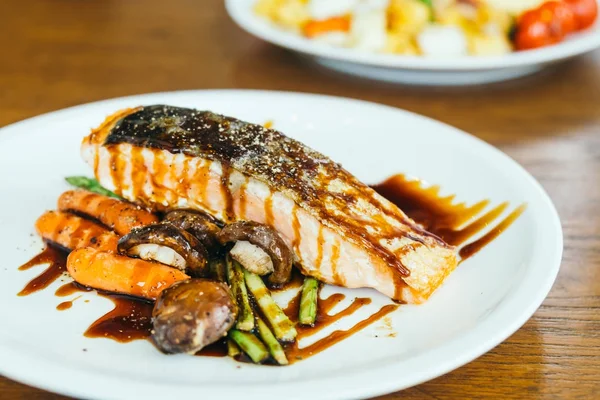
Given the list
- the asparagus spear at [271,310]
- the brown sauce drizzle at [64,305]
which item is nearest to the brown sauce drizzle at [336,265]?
the asparagus spear at [271,310]

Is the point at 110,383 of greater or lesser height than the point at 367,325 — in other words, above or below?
above

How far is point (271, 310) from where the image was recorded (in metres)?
2.29

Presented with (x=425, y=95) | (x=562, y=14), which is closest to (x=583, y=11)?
(x=562, y=14)

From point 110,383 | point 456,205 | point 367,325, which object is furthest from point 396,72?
point 110,383

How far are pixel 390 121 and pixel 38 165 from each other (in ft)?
5.32

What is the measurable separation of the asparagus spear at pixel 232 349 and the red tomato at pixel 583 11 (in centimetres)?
381

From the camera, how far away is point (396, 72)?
14.1ft

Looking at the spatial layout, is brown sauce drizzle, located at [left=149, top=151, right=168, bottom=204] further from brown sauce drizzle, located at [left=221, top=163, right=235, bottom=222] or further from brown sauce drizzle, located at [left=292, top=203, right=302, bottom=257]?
brown sauce drizzle, located at [left=292, top=203, right=302, bottom=257]

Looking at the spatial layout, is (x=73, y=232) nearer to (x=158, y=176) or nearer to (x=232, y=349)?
(x=158, y=176)

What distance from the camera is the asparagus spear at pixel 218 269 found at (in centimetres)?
248

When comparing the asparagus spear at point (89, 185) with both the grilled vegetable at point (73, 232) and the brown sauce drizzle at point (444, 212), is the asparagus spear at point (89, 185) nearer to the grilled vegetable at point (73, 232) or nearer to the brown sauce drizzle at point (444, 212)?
the grilled vegetable at point (73, 232)

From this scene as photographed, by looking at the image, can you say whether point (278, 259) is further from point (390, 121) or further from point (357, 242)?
point (390, 121)

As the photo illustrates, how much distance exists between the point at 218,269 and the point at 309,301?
1.20ft

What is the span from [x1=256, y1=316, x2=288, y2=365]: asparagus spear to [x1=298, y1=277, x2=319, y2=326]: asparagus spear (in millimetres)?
131
